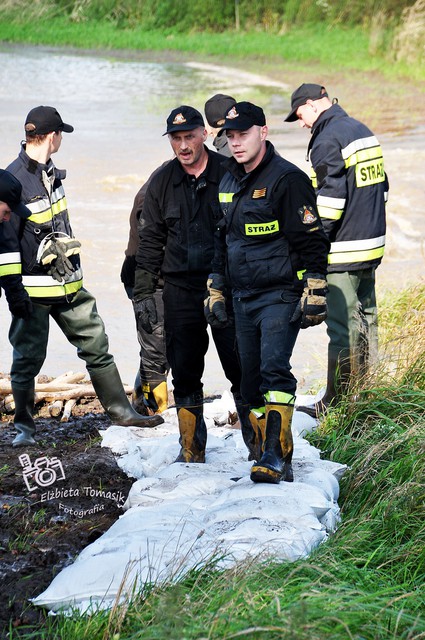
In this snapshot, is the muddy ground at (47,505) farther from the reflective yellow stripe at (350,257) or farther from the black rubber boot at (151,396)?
the reflective yellow stripe at (350,257)

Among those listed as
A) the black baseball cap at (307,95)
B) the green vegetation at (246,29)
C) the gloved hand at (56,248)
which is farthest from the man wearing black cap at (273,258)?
the green vegetation at (246,29)

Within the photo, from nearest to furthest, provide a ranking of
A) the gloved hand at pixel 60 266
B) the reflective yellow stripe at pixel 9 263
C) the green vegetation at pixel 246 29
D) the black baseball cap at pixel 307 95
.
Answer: the reflective yellow stripe at pixel 9 263
the gloved hand at pixel 60 266
the black baseball cap at pixel 307 95
the green vegetation at pixel 246 29

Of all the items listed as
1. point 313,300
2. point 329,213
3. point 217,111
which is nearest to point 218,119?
point 217,111

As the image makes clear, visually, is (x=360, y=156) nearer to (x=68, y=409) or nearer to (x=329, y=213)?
(x=329, y=213)

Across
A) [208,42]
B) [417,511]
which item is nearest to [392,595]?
[417,511]

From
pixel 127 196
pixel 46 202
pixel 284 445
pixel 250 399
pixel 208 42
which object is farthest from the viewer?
pixel 208 42

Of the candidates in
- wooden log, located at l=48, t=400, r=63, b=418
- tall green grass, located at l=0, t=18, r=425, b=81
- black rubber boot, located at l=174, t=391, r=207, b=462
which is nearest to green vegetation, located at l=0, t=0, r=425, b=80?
tall green grass, located at l=0, t=18, r=425, b=81

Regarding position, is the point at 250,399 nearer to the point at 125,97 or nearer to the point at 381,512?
the point at 381,512

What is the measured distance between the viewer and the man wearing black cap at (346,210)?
7.01m

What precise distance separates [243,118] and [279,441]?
1.56m

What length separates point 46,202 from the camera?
21.2ft

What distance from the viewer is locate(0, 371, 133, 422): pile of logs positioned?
7.42 m

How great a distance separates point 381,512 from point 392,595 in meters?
0.73

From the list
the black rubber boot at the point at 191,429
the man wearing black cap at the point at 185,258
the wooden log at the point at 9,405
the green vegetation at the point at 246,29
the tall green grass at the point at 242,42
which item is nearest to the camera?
the man wearing black cap at the point at 185,258
